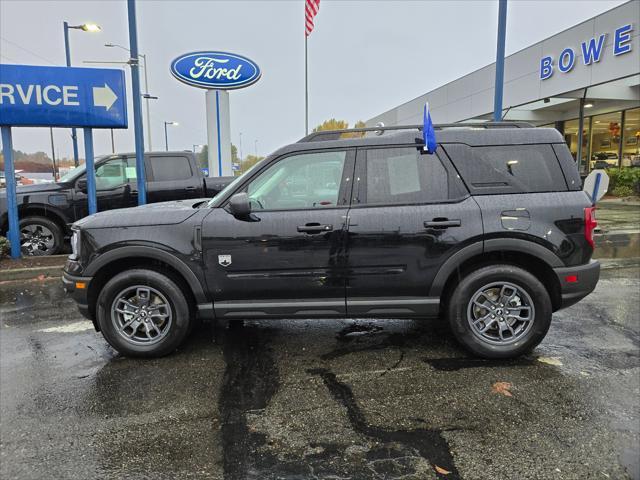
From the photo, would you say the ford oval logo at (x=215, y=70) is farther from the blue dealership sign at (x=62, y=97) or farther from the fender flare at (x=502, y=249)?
the fender flare at (x=502, y=249)

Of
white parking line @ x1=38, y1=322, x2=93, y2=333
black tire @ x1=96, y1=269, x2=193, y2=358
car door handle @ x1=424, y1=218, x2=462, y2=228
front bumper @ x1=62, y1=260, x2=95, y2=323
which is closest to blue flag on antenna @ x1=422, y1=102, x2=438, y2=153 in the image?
car door handle @ x1=424, y1=218, x2=462, y2=228

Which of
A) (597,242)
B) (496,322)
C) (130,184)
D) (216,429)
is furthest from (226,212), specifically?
(597,242)

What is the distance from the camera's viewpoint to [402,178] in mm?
3842

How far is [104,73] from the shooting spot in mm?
8094

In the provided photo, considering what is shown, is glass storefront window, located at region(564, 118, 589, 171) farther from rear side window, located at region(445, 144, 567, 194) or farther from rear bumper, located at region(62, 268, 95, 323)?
rear bumper, located at region(62, 268, 95, 323)

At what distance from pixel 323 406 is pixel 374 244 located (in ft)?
4.37

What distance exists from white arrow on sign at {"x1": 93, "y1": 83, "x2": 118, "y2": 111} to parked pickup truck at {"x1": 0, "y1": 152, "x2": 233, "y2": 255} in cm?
103

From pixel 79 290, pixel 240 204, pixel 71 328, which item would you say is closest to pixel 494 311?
pixel 240 204

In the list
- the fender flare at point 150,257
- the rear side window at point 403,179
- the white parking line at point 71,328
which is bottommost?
the white parking line at point 71,328

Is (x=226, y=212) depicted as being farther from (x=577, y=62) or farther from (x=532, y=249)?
(x=577, y=62)

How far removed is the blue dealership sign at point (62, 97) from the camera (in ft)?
24.8

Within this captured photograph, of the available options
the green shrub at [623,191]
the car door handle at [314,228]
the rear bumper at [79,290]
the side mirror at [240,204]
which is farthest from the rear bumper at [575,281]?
the green shrub at [623,191]

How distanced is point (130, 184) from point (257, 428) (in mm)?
7199

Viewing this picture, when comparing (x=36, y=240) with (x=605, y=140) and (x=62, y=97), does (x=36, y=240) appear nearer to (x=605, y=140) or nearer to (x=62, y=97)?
(x=62, y=97)
